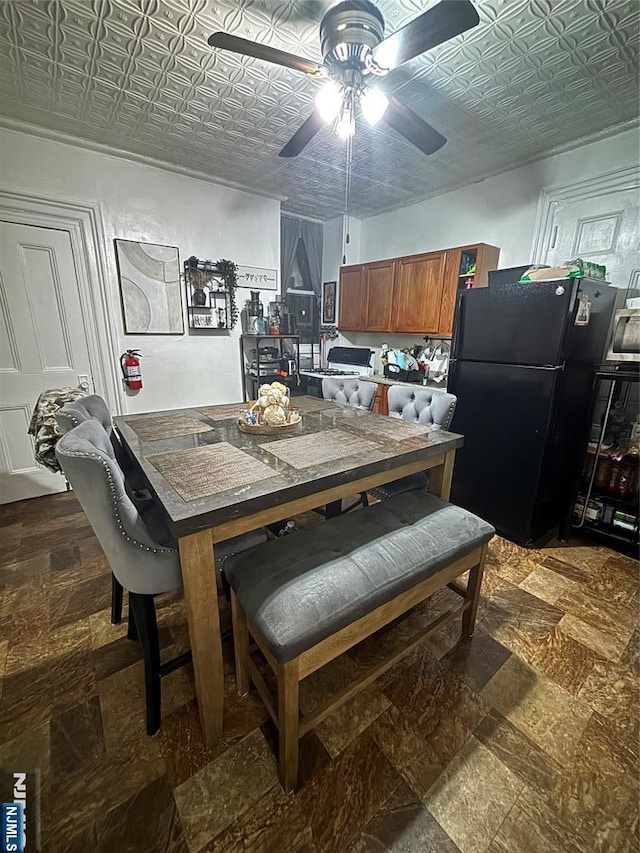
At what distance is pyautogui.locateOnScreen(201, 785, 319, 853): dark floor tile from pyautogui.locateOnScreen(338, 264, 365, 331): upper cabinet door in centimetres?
383

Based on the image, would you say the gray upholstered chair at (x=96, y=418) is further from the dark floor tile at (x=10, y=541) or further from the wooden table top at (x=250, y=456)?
the dark floor tile at (x=10, y=541)

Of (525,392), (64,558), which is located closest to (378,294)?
(525,392)

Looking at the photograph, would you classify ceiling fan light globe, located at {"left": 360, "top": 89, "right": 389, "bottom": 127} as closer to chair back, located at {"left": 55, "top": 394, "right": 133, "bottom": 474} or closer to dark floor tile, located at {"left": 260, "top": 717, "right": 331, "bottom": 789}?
chair back, located at {"left": 55, "top": 394, "right": 133, "bottom": 474}

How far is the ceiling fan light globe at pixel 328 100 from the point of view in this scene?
1.50 meters

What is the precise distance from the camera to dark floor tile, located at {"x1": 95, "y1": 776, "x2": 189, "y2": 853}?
3.01ft

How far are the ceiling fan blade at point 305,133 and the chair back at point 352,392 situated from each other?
4.59 ft

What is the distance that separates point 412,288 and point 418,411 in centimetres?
190

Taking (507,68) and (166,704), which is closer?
(166,704)

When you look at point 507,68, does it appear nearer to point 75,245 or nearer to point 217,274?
point 217,274

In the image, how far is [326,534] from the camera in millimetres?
1292

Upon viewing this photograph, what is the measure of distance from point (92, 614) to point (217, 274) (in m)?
2.88

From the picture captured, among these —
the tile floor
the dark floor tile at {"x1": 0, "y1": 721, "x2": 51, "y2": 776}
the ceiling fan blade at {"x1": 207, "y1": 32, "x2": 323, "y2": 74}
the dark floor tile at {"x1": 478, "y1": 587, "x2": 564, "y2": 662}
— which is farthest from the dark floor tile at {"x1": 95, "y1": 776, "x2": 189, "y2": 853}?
the ceiling fan blade at {"x1": 207, "y1": 32, "x2": 323, "y2": 74}

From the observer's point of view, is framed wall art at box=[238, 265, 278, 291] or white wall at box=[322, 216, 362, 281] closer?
framed wall art at box=[238, 265, 278, 291]

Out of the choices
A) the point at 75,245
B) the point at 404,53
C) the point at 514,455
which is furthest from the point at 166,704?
the point at 75,245
